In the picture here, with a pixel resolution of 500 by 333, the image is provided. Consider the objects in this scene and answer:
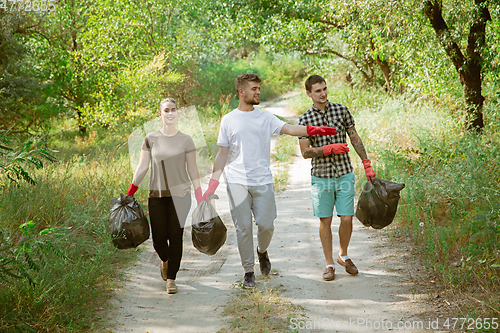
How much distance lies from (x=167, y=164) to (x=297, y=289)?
184 cm

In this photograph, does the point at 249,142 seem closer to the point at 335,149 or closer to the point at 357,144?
the point at 335,149

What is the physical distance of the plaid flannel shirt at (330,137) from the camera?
424 centimetres

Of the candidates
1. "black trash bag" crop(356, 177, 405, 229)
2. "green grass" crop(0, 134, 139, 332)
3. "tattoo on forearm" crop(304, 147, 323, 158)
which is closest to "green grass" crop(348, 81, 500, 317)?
"black trash bag" crop(356, 177, 405, 229)

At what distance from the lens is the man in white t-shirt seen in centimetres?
407

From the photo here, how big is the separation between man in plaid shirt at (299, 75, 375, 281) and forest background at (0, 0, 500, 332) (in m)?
1.04

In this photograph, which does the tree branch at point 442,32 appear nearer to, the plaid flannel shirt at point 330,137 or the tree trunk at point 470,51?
the tree trunk at point 470,51

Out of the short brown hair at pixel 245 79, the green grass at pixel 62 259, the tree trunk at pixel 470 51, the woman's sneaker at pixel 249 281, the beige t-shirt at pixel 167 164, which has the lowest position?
the woman's sneaker at pixel 249 281

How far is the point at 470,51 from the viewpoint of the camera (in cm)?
797

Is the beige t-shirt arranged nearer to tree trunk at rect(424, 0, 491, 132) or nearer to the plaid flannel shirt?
the plaid flannel shirt

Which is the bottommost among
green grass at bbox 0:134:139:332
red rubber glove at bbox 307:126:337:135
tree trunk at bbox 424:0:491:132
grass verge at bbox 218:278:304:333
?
grass verge at bbox 218:278:304:333

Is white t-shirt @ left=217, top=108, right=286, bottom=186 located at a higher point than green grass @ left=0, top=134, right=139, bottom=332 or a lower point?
higher

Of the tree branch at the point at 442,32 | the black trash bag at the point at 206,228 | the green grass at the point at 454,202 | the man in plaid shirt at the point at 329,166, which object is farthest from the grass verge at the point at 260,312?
the tree branch at the point at 442,32

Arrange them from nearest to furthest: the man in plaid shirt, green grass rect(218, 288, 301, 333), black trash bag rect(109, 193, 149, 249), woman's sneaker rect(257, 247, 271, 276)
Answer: green grass rect(218, 288, 301, 333), black trash bag rect(109, 193, 149, 249), the man in plaid shirt, woman's sneaker rect(257, 247, 271, 276)

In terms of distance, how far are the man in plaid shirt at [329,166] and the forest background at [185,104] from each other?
1.04m
